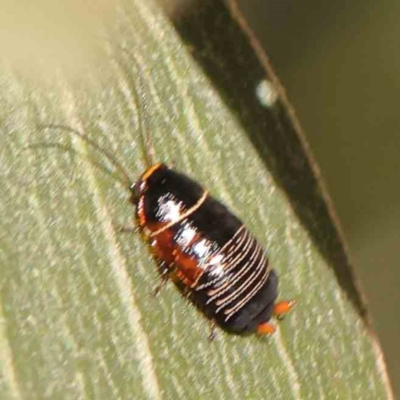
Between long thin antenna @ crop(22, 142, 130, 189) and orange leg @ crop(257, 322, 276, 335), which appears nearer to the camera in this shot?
long thin antenna @ crop(22, 142, 130, 189)

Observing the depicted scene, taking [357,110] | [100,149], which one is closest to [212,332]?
[100,149]

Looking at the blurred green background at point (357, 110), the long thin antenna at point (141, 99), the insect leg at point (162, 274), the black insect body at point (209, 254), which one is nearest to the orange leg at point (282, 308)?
the black insect body at point (209, 254)

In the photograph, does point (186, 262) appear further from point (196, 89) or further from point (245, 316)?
point (196, 89)

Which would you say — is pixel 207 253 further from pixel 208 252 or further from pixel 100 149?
pixel 100 149

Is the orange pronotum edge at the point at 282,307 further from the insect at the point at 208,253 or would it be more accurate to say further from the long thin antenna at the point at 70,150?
the long thin antenna at the point at 70,150

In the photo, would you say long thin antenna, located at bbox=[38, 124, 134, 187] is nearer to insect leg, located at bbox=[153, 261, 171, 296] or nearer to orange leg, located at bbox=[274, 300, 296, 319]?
insect leg, located at bbox=[153, 261, 171, 296]

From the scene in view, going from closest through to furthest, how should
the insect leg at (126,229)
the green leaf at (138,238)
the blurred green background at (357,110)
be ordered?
the green leaf at (138,238)
the insect leg at (126,229)
the blurred green background at (357,110)

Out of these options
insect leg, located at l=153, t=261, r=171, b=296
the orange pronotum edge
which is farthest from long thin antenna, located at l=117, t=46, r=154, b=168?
the orange pronotum edge
